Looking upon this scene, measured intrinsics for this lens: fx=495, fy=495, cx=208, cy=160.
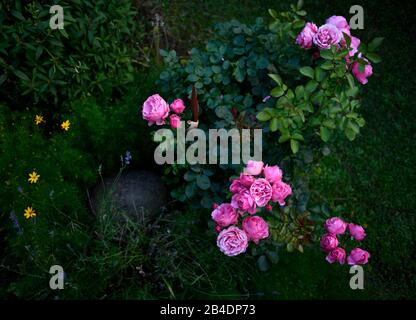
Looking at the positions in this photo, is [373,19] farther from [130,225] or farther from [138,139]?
[130,225]

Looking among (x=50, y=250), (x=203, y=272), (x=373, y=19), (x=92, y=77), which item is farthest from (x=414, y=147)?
(x=50, y=250)

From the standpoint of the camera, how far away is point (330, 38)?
272cm

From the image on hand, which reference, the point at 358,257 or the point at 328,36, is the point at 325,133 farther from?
the point at 358,257

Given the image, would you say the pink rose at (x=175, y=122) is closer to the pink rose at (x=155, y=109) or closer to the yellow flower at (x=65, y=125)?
the pink rose at (x=155, y=109)

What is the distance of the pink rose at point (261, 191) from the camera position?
2439 millimetres

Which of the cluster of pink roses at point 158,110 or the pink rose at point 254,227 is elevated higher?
the cluster of pink roses at point 158,110

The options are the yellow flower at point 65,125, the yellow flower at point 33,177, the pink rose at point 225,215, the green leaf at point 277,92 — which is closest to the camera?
the pink rose at point 225,215

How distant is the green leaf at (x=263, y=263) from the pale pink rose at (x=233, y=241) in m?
0.33

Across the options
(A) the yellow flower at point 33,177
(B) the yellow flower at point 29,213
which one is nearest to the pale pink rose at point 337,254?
(B) the yellow flower at point 29,213

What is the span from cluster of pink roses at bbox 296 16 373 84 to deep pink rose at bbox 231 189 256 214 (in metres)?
0.95

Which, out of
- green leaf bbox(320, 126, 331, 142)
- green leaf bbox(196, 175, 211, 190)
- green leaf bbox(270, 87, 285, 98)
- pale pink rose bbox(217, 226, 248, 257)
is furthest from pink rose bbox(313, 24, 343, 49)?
pale pink rose bbox(217, 226, 248, 257)

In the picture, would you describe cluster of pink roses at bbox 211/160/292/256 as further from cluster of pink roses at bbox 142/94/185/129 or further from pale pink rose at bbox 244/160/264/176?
cluster of pink roses at bbox 142/94/185/129

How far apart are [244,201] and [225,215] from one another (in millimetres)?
169

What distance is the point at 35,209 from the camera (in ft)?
9.89
